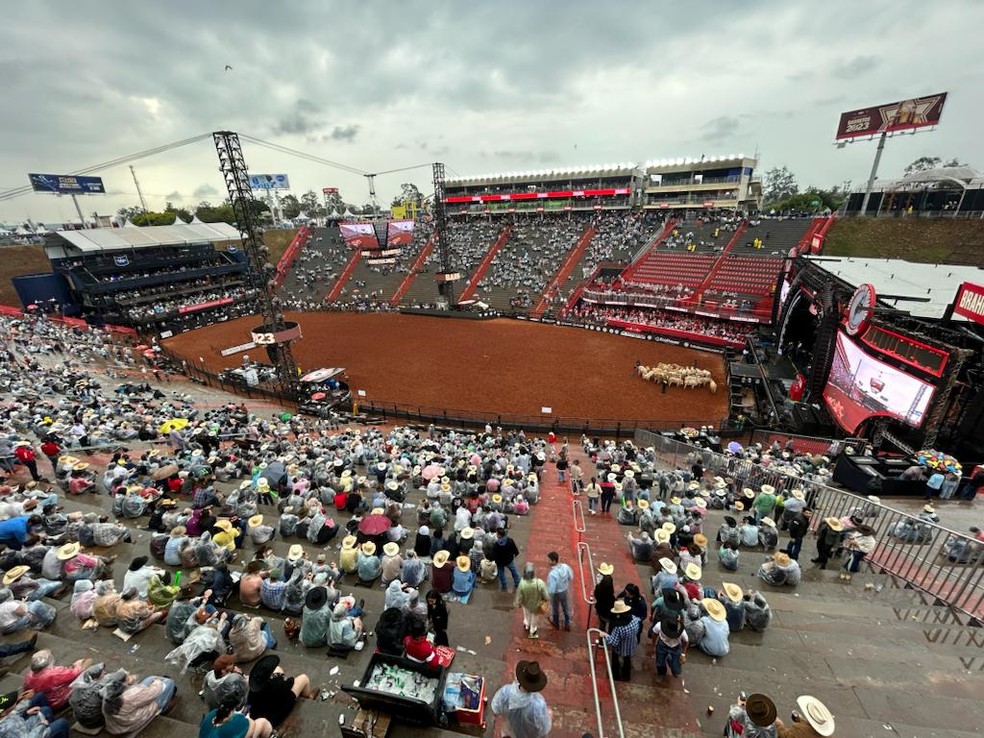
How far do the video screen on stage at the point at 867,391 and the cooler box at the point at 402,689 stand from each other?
1798 centimetres

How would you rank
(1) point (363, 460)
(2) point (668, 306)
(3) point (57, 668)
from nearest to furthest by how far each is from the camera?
(3) point (57, 668), (1) point (363, 460), (2) point (668, 306)

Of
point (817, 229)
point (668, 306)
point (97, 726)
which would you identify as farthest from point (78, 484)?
point (817, 229)

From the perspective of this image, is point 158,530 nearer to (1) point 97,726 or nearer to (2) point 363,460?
(1) point 97,726

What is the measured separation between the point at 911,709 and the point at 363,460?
14278 millimetres

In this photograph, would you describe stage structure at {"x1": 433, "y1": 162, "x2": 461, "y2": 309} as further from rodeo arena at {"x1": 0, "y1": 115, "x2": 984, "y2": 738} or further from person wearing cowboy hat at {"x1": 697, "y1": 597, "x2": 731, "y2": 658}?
person wearing cowboy hat at {"x1": 697, "y1": 597, "x2": 731, "y2": 658}

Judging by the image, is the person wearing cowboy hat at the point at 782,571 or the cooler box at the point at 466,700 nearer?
the cooler box at the point at 466,700

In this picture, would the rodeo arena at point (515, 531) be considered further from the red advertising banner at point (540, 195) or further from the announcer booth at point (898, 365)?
the red advertising banner at point (540, 195)

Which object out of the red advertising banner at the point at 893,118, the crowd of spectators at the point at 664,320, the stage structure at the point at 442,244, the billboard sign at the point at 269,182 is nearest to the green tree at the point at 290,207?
the billboard sign at the point at 269,182

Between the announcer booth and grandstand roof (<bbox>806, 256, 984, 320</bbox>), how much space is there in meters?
0.07

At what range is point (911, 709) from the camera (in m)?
5.28

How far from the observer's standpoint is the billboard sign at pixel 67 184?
172ft

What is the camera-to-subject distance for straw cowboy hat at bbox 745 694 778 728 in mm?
4160

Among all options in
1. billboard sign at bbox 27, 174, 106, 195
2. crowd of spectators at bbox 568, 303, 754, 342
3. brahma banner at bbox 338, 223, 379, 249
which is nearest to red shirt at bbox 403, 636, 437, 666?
crowd of spectators at bbox 568, 303, 754, 342

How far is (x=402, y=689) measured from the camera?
499cm
